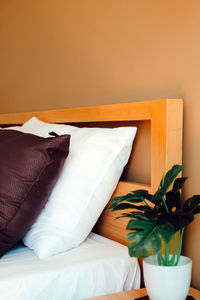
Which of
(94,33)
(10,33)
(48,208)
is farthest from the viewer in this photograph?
(10,33)

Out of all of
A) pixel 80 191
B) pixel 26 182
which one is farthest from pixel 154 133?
pixel 26 182

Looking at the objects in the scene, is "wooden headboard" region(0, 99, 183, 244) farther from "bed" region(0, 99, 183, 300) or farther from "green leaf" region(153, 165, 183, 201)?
"green leaf" region(153, 165, 183, 201)

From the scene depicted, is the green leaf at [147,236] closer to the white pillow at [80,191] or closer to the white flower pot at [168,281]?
the white flower pot at [168,281]

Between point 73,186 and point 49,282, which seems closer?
point 49,282

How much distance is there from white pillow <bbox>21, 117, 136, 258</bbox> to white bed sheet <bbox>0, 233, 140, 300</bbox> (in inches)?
1.9

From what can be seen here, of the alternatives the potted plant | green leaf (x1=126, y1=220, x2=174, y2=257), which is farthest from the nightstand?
green leaf (x1=126, y1=220, x2=174, y2=257)

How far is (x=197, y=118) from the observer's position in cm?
124

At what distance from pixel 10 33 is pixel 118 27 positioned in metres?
1.27

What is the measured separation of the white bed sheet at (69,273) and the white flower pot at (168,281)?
0.90 ft

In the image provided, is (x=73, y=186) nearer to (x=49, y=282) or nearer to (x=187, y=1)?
(x=49, y=282)

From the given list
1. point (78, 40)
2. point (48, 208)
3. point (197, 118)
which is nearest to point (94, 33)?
point (78, 40)

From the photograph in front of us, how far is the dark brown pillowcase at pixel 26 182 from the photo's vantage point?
1201 mm

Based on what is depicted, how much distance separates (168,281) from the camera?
93 centimetres

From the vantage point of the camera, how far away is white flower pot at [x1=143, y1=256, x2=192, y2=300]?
93 cm
